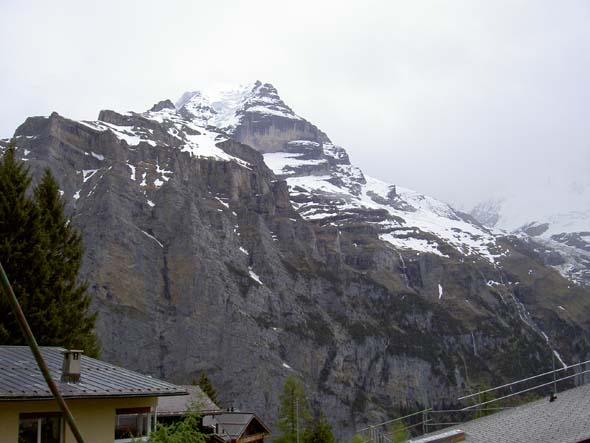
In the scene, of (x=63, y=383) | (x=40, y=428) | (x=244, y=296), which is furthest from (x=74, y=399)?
(x=244, y=296)

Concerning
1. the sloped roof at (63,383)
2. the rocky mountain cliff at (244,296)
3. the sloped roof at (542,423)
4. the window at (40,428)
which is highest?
the rocky mountain cliff at (244,296)

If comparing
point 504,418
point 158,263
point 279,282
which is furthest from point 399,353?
point 504,418

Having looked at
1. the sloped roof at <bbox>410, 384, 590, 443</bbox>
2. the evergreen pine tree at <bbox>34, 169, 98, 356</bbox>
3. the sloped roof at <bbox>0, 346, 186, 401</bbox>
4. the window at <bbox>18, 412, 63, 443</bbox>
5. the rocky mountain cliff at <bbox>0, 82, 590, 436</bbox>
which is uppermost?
the rocky mountain cliff at <bbox>0, 82, 590, 436</bbox>

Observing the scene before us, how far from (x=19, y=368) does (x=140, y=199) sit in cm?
12647

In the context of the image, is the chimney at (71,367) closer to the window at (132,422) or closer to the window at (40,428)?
the window at (40,428)

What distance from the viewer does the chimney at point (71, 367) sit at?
1872cm

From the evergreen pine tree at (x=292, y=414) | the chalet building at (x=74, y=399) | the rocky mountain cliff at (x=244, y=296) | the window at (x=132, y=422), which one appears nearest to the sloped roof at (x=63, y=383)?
the chalet building at (x=74, y=399)

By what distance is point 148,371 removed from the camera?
12344 centimetres

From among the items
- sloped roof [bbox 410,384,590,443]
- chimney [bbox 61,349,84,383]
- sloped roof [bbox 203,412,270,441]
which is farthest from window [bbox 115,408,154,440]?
sloped roof [bbox 203,412,270,441]

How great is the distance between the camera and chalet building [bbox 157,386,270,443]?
1575 inches

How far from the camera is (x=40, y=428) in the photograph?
17.6 metres

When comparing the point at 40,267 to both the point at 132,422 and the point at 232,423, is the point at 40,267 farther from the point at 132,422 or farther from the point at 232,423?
the point at 232,423

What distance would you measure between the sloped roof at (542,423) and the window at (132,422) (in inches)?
362

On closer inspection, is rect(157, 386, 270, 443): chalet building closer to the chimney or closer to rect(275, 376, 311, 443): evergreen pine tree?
rect(275, 376, 311, 443): evergreen pine tree
